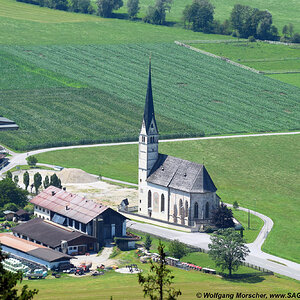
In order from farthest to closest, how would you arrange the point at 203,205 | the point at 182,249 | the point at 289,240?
the point at 203,205
the point at 289,240
the point at 182,249

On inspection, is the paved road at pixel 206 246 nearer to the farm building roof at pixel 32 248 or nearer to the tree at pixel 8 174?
the farm building roof at pixel 32 248

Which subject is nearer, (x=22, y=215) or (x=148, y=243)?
(x=148, y=243)

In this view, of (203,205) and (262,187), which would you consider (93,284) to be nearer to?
(203,205)

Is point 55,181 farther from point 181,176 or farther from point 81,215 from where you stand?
point 181,176

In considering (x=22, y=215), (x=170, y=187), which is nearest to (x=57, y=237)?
(x=22, y=215)

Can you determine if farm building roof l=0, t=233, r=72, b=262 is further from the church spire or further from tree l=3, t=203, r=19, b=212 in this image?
the church spire

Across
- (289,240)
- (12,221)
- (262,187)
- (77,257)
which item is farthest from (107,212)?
(262,187)

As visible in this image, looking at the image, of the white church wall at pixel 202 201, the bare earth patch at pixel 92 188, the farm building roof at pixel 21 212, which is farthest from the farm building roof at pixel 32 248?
the white church wall at pixel 202 201
